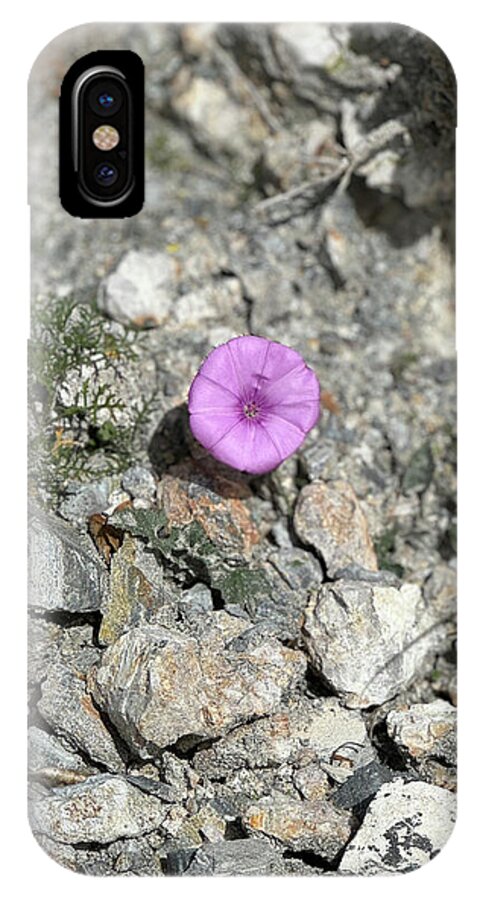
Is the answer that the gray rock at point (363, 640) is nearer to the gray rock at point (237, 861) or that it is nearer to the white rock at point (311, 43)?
the gray rock at point (237, 861)

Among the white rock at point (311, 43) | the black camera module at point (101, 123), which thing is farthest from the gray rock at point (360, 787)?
the white rock at point (311, 43)

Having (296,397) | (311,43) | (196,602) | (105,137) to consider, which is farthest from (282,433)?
(311,43)

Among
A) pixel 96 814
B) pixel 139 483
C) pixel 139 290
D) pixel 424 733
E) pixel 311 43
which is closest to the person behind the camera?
pixel 96 814

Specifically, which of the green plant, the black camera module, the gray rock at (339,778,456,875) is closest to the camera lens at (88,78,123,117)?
the black camera module

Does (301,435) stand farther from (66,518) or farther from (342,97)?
(342,97)

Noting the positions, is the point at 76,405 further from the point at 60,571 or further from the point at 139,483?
the point at 60,571

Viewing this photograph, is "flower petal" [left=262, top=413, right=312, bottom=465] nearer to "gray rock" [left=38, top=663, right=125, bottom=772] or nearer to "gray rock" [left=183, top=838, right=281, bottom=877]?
"gray rock" [left=38, top=663, right=125, bottom=772]
